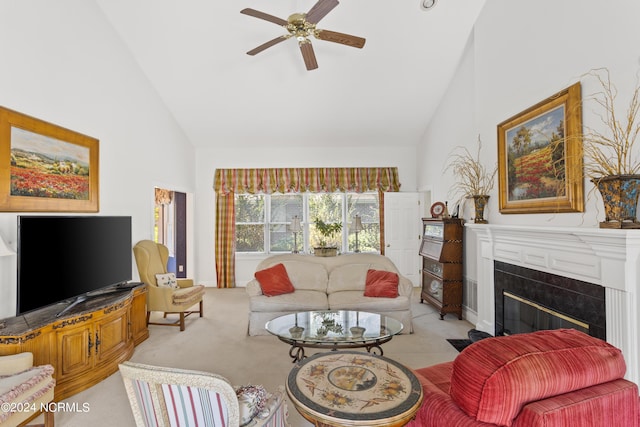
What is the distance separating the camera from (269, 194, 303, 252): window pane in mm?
6387

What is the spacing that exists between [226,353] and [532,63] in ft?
13.2

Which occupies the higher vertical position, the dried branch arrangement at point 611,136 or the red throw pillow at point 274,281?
the dried branch arrangement at point 611,136

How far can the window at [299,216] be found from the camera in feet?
20.8

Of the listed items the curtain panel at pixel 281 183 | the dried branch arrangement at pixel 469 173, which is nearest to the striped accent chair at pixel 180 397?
the dried branch arrangement at pixel 469 173

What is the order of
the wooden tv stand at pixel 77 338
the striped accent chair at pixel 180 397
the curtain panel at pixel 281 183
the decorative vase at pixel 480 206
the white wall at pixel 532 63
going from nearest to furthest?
the striped accent chair at pixel 180 397
the white wall at pixel 532 63
the wooden tv stand at pixel 77 338
the decorative vase at pixel 480 206
the curtain panel at pixel 281 183

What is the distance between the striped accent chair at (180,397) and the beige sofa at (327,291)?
7.92 feet

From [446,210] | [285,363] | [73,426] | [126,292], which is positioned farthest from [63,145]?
[446,210]

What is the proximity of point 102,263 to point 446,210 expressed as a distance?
177 inches

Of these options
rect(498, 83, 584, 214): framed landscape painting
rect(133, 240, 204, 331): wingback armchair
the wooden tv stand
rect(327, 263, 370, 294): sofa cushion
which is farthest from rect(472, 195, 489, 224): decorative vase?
the wooden tv stand

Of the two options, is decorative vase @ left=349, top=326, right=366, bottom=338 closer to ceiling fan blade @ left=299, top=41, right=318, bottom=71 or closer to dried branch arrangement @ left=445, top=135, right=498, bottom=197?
dried branch arrangement @ left=445, top=135, right=498, bottom=197

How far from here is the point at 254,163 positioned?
20.6 ft

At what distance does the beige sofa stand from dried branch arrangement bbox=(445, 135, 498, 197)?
141 centimetres

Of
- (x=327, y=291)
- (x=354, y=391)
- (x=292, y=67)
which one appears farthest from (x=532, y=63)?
(x=327, y=291)

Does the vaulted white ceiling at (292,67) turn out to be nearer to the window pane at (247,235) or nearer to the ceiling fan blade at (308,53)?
the ceiling fan blade at (308,53)
